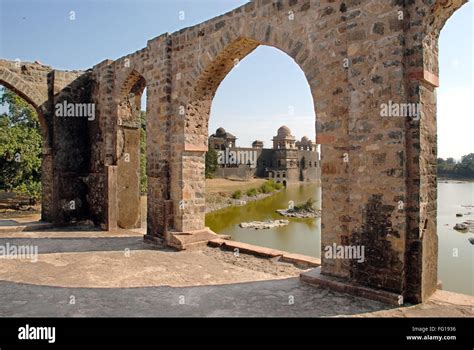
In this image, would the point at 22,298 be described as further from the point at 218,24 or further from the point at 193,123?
the point at 218,24

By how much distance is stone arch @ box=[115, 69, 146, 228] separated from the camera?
331 inches

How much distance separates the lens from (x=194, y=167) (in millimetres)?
6789

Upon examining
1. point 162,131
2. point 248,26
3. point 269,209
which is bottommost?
point 269,209

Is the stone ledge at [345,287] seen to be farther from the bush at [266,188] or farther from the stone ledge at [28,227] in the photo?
the bush at [266,188]

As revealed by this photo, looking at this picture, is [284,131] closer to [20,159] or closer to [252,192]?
[252,192]

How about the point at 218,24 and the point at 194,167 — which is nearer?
the point at 218,24

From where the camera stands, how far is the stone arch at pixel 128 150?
27.6 ft

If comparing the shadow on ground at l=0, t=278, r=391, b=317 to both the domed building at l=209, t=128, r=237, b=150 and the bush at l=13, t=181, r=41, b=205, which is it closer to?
the bush at l=13, t=181, r=41, b=205

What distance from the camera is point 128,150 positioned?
8617mm

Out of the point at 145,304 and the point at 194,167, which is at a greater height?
the point at 194,167

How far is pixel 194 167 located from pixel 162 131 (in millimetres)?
940
